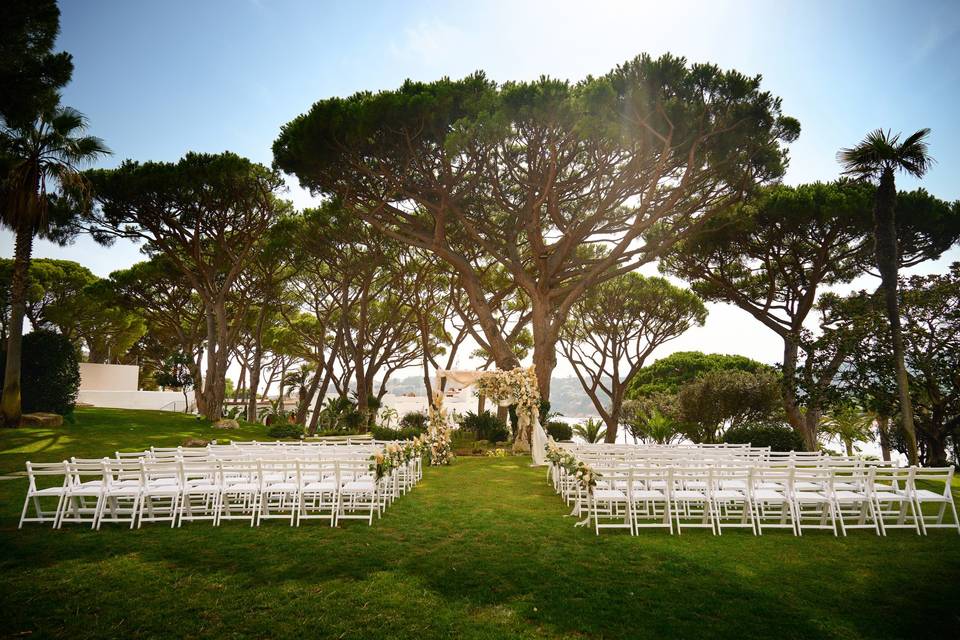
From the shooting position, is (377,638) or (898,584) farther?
(898,584)

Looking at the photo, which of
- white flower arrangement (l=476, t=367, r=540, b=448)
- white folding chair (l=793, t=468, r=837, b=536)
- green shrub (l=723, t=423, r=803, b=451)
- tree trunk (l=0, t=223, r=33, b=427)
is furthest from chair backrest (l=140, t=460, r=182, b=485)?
green shrub (l=723, t=423, r=803, b=451)

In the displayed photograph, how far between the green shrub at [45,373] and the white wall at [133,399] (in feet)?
37.3

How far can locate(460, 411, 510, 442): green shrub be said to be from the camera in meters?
16.2

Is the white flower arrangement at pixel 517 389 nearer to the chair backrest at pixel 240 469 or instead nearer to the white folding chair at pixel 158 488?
the chair backrest at pixel 240 469

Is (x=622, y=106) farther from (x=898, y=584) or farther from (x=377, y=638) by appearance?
(x=377, y=638)

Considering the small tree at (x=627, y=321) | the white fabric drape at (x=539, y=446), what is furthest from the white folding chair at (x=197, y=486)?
the small tree at (x=627, y=321)

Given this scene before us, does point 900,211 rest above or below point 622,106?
below

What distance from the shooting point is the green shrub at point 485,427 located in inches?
637

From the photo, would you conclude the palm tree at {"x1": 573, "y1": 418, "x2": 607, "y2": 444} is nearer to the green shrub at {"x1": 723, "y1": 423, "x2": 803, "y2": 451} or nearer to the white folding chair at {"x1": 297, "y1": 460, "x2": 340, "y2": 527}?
the green shrub at {"x1": 723, "y1": 423, "x2": 803, "y2": 451}

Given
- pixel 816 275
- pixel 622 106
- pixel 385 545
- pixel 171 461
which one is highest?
pixel 622 106

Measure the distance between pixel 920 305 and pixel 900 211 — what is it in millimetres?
2979

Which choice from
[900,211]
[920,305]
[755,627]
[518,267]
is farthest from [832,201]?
[755,627]

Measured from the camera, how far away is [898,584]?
13.1 ft

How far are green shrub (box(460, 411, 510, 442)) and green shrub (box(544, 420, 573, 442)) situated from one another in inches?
59.2
